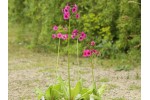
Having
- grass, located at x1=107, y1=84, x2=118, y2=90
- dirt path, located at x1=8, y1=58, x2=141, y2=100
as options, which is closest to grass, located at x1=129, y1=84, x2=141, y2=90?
dirt path, located at x1=8, y1=58, x2=141, y2=100

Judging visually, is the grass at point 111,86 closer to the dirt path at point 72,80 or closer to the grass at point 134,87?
the dirt path at point 72,80

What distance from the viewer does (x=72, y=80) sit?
5.18 meters

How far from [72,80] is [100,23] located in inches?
67.2

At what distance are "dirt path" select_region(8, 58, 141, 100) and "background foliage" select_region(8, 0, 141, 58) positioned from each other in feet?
2.48

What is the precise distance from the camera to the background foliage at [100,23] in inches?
246

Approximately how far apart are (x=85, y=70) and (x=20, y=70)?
980 mm

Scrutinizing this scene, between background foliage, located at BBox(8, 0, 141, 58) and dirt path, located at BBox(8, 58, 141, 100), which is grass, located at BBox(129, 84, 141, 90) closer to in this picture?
dirt path, located at BBox(8, 58, 141, 100)

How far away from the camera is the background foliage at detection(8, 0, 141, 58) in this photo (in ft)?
20.5

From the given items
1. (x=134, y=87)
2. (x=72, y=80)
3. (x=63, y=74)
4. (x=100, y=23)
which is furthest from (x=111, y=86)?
(x=100, y=23)

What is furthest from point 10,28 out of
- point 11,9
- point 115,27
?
point 115,27

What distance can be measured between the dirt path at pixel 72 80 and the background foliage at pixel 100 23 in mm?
755
